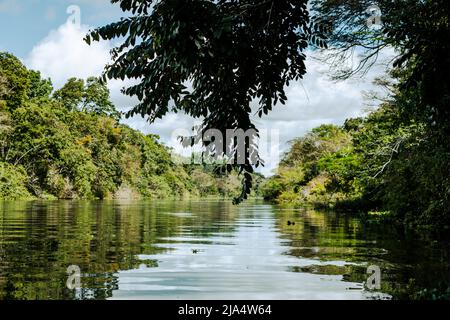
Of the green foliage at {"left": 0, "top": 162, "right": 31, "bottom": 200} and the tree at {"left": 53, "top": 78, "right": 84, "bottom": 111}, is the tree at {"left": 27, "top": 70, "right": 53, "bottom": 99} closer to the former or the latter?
the tree at {"left": 53, "top": 78, "right": 84, "bottom": 111}

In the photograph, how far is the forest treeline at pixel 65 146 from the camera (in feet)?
191

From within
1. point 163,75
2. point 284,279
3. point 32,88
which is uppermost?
point 32,88

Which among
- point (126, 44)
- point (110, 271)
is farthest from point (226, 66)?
point (110, 271)

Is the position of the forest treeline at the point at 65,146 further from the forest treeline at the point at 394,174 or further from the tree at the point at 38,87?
the forest treeline at the point at 394,174

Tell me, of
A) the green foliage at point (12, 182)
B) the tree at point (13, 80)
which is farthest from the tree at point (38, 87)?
the green foliage at point (12, 182)

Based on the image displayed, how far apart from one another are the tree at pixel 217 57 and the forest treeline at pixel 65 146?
29.9 meters

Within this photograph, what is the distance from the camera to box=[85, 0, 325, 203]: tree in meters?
5.59

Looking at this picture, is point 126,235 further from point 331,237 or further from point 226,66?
point 226,66

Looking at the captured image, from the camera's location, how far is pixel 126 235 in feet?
49.1

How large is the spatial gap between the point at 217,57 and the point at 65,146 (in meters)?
59.5

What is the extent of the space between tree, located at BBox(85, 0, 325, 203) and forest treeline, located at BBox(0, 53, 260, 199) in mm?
29853

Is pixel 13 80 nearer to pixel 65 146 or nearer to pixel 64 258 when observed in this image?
pixel 65 146

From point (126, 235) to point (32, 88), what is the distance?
60.5 m
